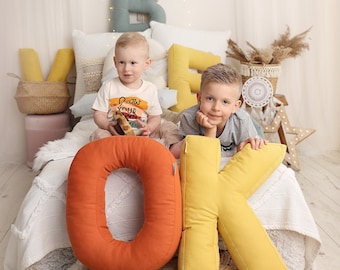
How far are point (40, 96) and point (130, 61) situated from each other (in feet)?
3.87

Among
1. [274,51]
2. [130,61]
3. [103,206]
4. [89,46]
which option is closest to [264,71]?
[274,51]

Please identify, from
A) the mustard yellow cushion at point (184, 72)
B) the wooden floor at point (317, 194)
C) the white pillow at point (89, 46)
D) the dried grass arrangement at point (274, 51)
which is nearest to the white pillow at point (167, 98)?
the mustard yellow cushion at point (184, 72)

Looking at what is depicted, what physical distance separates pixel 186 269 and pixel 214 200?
0.23m

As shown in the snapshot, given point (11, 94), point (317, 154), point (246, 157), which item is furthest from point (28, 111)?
point (317, 154)

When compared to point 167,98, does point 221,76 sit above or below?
above

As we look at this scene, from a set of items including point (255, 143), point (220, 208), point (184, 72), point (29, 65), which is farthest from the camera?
point (29, 65)

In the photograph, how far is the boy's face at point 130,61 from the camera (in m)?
1.90

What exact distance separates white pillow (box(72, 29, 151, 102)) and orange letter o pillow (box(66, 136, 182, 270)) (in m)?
1.41

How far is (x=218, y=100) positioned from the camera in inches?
64.5

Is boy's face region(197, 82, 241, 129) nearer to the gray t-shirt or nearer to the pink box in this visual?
the gray t-shirt

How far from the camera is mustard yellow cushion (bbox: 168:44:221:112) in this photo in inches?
104

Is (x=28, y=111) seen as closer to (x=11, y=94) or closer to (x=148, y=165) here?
(x=11, y=94)

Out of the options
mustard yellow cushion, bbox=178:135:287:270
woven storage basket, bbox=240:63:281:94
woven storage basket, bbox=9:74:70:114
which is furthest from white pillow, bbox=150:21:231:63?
mustard yellow cushion, bbox=178:135:287:270

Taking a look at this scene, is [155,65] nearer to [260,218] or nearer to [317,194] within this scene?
[317,194]
